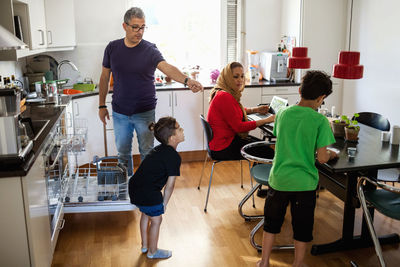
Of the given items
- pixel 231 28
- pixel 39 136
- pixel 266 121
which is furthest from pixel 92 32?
pixel 39 136

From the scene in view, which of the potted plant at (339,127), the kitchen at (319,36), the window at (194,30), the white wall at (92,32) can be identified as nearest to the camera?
the potted plant at (339,127)

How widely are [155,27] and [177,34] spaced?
30cm

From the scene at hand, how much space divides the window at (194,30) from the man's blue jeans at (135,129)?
2.11 metres

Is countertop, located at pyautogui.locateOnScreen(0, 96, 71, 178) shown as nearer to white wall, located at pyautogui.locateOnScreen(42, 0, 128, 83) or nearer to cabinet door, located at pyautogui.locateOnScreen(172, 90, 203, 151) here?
white wall, located at pyautogui.locateOnScreen(42, 0, 128, 83)

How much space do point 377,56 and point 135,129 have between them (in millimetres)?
2799

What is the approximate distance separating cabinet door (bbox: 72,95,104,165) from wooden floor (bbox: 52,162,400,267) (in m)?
1.20

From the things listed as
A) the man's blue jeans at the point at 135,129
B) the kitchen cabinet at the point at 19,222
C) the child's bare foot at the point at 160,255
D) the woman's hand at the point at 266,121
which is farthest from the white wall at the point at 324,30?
the kitchen cabinet at the point at 19,222

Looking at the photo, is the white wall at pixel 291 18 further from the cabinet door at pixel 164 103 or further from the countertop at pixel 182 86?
the cabinet door at pixel 164 103

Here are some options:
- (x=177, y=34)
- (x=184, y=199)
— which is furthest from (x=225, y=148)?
(x=177, y=34)

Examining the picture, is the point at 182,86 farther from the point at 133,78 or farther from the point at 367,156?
the point at 367,156

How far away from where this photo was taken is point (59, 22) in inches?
169

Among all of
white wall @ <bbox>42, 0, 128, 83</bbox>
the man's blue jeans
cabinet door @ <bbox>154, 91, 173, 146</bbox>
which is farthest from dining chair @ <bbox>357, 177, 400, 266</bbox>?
white wall @ <bbox>42, 0, 128, 83</bbox>

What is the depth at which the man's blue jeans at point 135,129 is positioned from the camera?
3410 mm

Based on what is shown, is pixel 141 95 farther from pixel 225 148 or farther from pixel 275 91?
pixel 275 91
